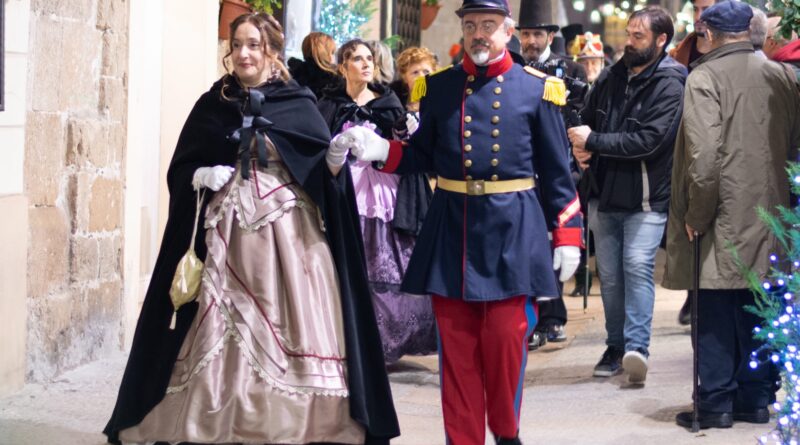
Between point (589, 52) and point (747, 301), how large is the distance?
528 cm

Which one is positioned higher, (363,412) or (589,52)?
(589,52)

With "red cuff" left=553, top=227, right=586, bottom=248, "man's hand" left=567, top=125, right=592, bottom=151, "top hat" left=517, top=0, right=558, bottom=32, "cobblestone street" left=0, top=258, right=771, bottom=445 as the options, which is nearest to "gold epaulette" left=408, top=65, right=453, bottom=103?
"red cuff" left=553, top=227, right=586, bottom=248

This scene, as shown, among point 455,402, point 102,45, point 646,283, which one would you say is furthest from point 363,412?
point 102,45

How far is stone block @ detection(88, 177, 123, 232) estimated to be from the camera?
7574 mm

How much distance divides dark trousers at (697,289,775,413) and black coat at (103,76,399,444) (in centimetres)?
172

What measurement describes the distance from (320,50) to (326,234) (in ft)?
9.72

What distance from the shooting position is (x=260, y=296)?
17.7 feet

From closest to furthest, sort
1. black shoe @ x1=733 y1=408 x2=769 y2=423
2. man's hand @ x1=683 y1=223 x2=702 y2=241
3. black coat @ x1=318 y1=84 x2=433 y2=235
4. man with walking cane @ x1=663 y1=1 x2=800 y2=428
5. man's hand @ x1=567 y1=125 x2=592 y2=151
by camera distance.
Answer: man with walking cane @ x1=663 y1=1 x2=800 y2=428 < man's hand @ x1=683 y1=223 x2=702 y2=241 < black shoe @ x1=733 y1=408 x2=769 y2=423 < man's hand @ x1=567 y1=125 x2=592 y2=151 < black coat @ x1=318 y1=84 x2=433 y2=235

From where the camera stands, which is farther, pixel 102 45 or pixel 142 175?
pixel 142 175

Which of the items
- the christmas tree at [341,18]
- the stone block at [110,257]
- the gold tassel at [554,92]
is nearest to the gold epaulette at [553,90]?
the gold tassel at [554,92]

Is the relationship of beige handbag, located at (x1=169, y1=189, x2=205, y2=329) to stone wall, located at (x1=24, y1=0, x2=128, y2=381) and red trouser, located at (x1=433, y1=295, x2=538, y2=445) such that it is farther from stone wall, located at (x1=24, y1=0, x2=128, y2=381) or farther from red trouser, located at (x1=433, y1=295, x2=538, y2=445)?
stone wall, located at (x1=24, y1=0, x2=128, y2=381)

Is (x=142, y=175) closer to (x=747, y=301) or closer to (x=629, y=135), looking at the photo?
(x=629, y=135)

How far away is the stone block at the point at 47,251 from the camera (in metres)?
6.97

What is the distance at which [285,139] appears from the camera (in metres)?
5.60
